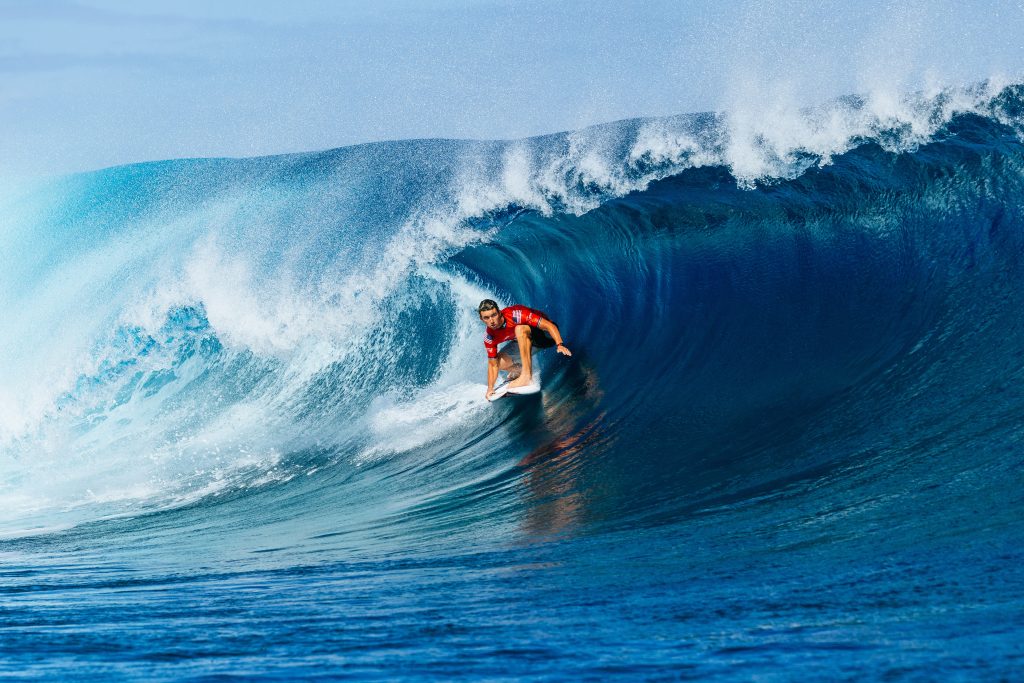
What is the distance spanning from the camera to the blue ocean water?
3119mm

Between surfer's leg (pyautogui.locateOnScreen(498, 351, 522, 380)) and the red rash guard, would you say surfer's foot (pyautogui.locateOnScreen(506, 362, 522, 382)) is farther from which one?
the red rash guard

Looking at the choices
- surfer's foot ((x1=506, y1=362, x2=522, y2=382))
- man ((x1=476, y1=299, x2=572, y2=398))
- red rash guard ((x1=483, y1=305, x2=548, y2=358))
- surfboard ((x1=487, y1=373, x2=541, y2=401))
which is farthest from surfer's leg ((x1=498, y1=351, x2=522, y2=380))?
red rash guard ((x1=483, y1=305, x2=548, y2=358))

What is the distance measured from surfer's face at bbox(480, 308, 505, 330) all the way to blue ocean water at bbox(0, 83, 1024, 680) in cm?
67

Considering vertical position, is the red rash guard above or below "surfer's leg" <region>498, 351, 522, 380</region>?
above

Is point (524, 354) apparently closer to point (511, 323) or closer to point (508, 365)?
point (511, 323)

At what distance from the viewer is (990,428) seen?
4.95 m

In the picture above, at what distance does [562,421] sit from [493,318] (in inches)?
35.0

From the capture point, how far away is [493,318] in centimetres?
707

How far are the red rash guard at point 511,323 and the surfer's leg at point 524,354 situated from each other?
5cm

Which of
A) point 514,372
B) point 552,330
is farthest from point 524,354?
point 514,372

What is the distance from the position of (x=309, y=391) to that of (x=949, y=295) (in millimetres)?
5465

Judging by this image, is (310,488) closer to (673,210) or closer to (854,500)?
(854,500)

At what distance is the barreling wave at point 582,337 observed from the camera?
548 centimetres

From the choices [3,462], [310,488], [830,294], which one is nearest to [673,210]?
[830,294]
